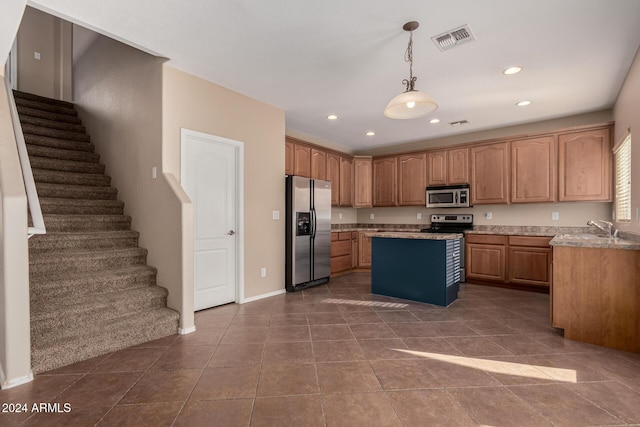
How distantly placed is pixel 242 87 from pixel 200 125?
74 centimetres

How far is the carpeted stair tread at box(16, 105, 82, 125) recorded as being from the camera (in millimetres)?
4496

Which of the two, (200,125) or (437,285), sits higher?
(200,125)

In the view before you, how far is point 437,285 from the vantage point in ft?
13.1

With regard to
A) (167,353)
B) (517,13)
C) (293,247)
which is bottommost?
(167,353)

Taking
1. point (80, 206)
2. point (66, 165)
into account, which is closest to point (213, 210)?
point (80, 206)

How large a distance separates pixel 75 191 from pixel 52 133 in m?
1.29

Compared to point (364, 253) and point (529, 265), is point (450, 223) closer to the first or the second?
point (529, 265)

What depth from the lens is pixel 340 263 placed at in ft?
20.1

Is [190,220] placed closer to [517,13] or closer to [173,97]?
[173,97]

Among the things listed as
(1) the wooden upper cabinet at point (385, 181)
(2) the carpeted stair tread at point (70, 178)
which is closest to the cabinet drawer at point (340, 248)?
(1) the wooden upper cabinet at point (385, 181)

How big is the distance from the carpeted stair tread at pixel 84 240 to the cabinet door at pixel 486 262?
5.09m

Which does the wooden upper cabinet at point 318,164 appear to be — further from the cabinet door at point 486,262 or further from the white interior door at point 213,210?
the cabinet door at point 486,262

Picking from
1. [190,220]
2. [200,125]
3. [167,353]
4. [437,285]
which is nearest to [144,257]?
[190,220]

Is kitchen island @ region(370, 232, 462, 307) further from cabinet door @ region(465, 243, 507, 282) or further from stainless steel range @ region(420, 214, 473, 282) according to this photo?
stainless steel range @ region(420, 214, 473, 282)
